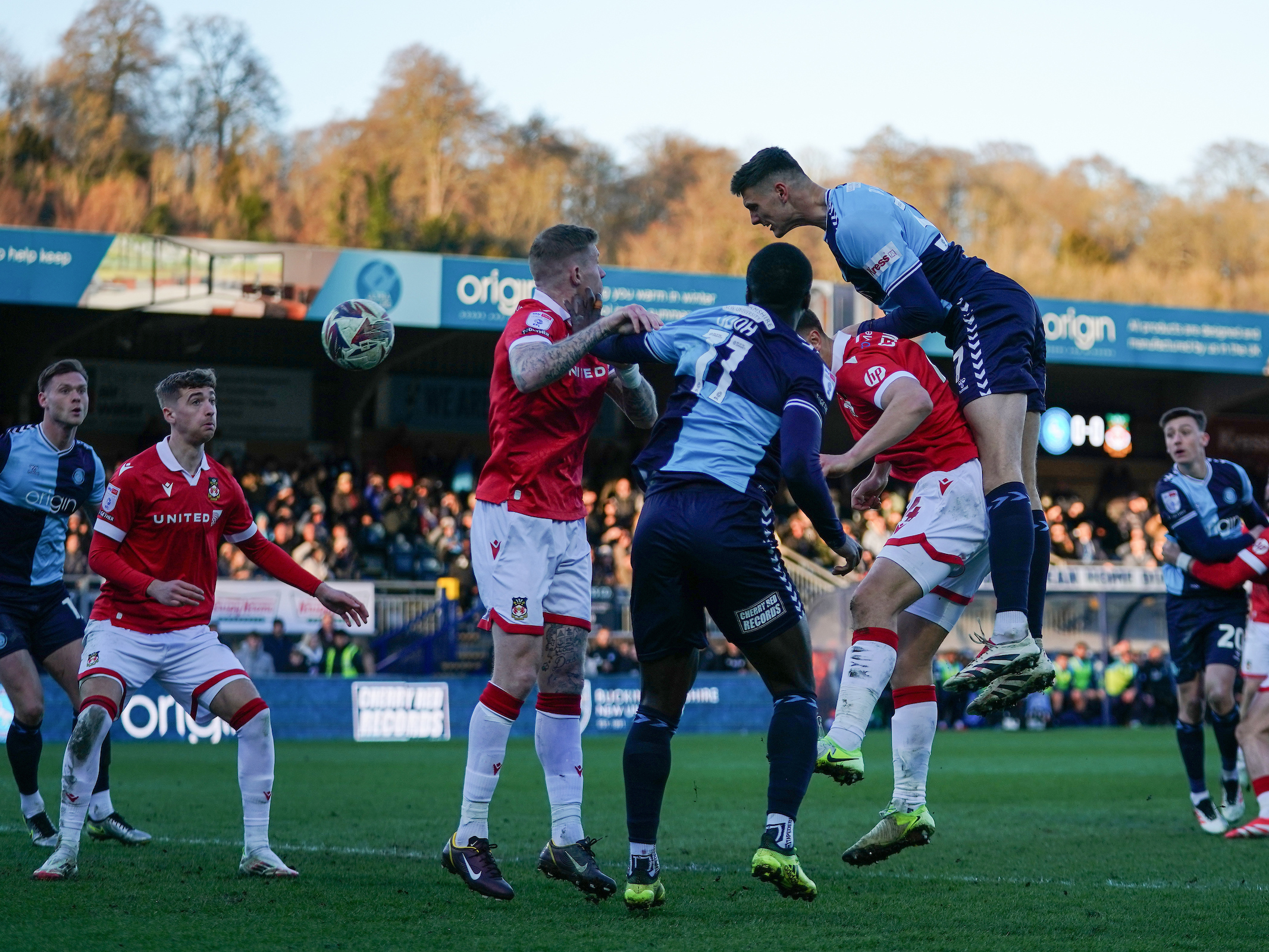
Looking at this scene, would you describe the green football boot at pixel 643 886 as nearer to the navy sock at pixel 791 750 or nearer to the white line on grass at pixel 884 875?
the navy sock at pixel 791 750

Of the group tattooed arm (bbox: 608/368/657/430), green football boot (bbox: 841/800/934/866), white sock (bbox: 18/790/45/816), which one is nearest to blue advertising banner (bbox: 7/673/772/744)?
white sock (bbox: 18/790/45/816)

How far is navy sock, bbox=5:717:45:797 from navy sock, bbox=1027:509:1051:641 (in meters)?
5.29

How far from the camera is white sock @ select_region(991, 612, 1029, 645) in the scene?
5695 millimetres

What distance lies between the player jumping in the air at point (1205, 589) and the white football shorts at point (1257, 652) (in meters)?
0.22

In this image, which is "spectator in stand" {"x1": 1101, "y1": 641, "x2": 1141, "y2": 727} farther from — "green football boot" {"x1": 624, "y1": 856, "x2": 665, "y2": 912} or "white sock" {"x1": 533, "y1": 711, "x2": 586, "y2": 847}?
"green football boot" {"x1": 624, "y1": 856, "x2": 665, "y2": 912}

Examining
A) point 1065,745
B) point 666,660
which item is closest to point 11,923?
point 666,660

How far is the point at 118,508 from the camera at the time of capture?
22.1 feet

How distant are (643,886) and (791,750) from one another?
2.59ft

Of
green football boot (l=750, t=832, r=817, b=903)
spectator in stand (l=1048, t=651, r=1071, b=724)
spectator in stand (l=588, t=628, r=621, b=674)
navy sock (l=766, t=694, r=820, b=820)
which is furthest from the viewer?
spectator in stand (l=1048, t=651, r=1071, b=724)

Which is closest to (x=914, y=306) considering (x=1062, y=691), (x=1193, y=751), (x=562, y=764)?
(x=562, y=764)

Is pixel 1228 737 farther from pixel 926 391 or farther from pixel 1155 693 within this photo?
pixel 1155 693

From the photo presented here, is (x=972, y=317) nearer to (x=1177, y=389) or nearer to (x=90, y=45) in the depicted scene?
(x=1177, y=389)

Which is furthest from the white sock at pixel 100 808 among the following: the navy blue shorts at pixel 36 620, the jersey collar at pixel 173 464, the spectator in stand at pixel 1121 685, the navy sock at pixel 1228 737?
the spectator in stand at pixel 1121 685

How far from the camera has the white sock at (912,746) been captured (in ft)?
19.2
